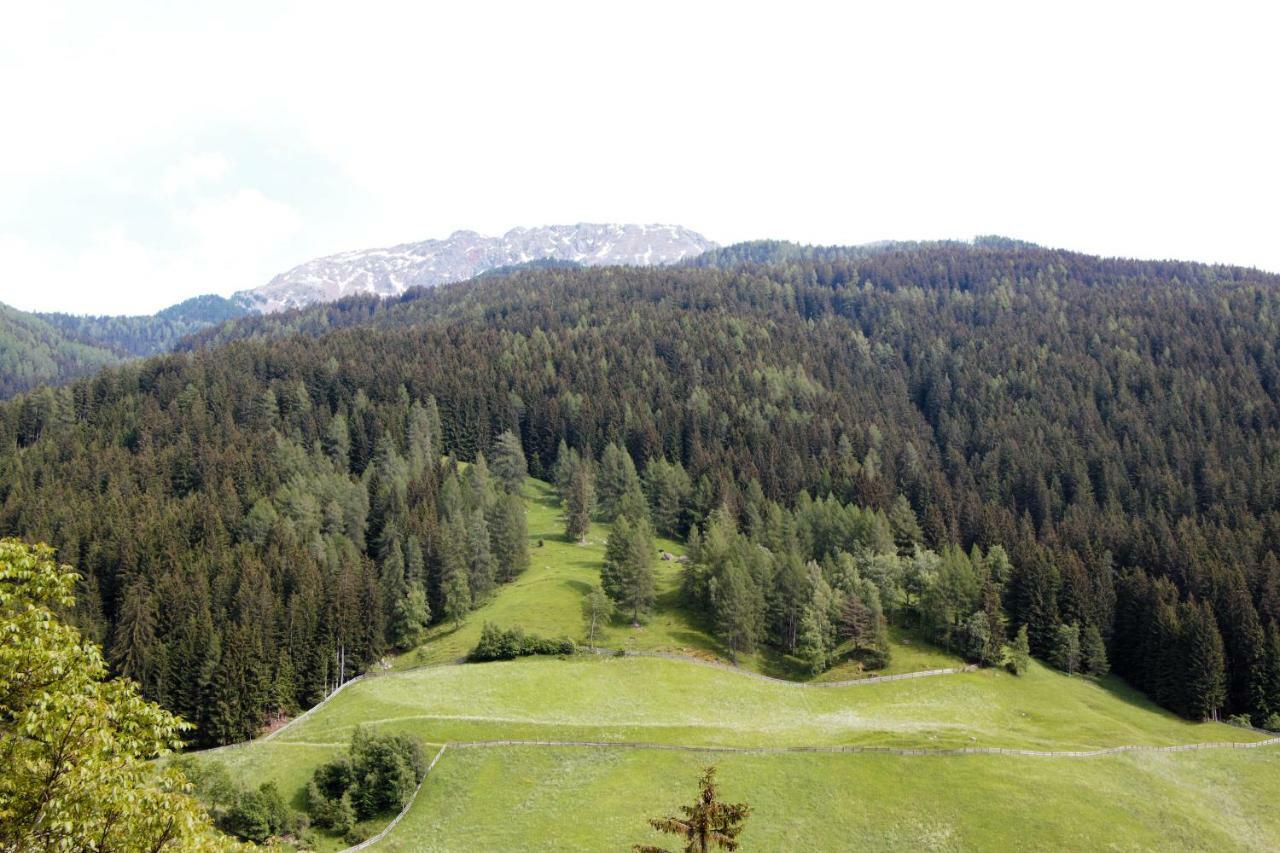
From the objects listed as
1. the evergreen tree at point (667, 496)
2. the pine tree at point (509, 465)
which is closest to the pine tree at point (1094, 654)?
the evergreen tree at point (667, 496)

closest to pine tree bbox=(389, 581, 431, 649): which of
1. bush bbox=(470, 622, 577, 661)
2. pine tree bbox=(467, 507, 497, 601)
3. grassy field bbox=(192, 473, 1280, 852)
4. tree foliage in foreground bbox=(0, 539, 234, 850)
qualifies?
grassy field bbox=(192, 473, 1280, 852)

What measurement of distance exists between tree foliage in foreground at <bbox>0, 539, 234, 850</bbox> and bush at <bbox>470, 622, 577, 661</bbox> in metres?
81.0

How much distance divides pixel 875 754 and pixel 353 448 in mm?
145856

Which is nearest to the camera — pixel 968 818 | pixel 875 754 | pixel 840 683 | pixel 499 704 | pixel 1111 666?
pixel 968 818

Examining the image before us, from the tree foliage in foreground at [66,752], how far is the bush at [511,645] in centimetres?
8101

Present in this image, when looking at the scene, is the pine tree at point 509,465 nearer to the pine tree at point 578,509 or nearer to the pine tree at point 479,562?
the pine tree at point 578,509

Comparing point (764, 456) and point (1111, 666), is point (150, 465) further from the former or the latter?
point (1111, 666)

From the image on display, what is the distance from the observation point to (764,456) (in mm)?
186125

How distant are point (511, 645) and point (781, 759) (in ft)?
142

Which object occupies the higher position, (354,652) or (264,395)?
(264,395)

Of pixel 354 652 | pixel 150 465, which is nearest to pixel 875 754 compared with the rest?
pixel 354 652

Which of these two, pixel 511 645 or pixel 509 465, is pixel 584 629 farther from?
pixel 509 465

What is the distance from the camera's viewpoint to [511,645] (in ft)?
327

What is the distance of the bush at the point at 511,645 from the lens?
99.6 metres
